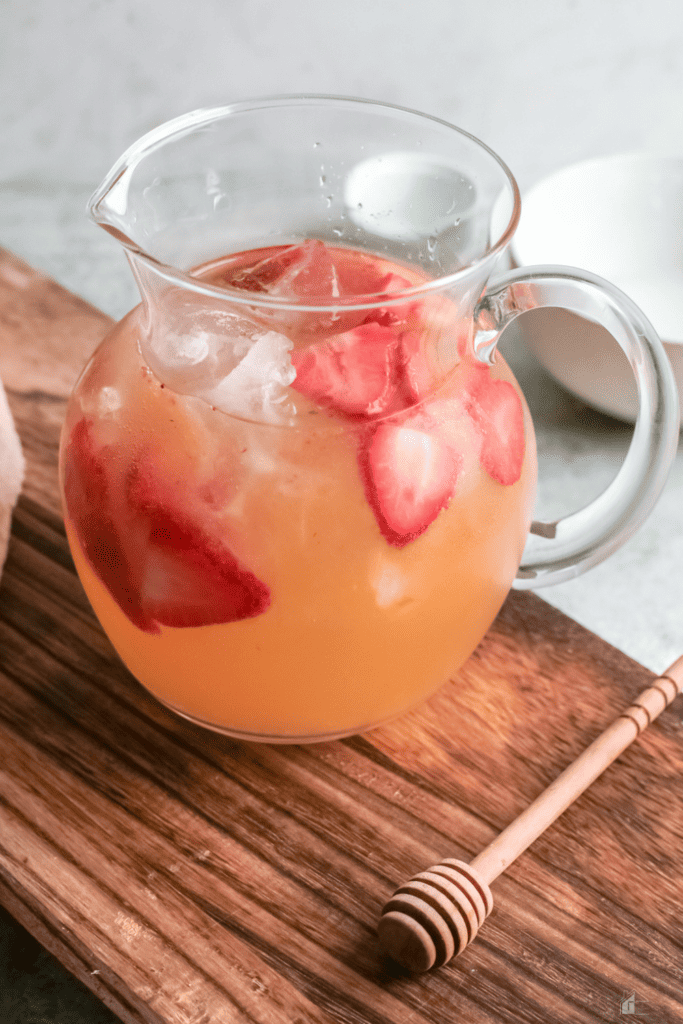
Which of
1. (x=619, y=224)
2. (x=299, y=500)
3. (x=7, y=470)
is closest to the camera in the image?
(x=299, y=500)

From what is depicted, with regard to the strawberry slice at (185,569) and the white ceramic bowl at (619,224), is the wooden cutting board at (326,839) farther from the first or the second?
the white ceramic bowl at (619,224)

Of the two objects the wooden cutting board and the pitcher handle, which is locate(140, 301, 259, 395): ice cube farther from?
the wooden cutting board

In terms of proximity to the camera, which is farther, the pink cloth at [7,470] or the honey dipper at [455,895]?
the pink cloth at [7,470]

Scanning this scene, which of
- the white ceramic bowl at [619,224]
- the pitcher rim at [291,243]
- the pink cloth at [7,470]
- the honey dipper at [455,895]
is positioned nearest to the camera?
the pitcher rim at [291,243]

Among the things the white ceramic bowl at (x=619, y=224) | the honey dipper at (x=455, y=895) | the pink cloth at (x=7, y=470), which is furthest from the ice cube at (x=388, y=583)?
the white ceramic bowl at (x=619, y=224)

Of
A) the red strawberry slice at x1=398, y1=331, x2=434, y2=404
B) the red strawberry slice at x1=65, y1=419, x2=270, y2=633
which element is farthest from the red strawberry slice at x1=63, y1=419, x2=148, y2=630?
the red strawberry slice at x1=398, y1=331, x2=434, y2=404

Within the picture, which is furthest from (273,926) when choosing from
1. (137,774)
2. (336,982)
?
(137,774)

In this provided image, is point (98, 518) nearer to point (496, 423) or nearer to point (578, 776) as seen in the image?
point (496, 423)

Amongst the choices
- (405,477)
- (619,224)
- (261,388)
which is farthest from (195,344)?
(619,224)

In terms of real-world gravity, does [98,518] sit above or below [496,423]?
below
